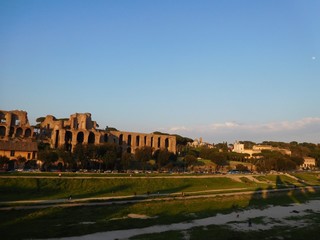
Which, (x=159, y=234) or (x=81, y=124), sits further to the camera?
(x=81, y=124)

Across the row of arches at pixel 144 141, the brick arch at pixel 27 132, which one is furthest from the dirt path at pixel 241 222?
the row of arches at pixel 144 141

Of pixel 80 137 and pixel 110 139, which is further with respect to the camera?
pixel 110 139

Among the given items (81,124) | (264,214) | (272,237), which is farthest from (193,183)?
(81,124)

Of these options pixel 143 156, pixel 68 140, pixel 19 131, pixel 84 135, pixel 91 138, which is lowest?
pixel 143 156

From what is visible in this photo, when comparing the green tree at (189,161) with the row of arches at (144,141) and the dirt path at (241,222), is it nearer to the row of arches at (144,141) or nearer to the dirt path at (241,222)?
the row of arches at (144,141)

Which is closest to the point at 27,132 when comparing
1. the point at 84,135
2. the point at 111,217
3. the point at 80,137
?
the point at 80,137

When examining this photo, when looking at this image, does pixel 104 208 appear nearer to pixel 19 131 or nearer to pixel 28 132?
pixel 28 132

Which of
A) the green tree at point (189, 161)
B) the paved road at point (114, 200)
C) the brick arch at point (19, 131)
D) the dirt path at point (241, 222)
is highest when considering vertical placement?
the brick arch at point (19, 131)

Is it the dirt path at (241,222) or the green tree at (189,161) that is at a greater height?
the green tree at (189,161)

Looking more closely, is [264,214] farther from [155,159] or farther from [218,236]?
[155,159]

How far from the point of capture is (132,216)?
92.4 ft

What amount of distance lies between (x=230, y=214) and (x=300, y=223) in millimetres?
5901

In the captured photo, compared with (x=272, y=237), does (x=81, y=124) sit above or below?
above

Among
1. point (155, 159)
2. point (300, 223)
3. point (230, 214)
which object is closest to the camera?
point (300, 223)
